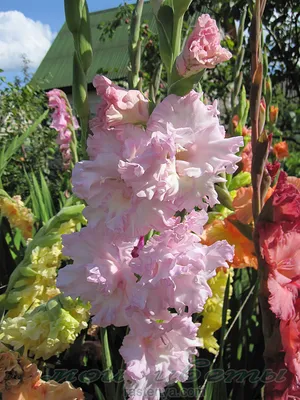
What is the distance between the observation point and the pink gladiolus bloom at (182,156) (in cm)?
41

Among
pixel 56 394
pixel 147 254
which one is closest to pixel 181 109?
pixel 147 254

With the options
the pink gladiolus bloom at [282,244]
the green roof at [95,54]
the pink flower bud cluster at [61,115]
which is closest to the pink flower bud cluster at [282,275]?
the pink gladiolus bloom at [282,244]

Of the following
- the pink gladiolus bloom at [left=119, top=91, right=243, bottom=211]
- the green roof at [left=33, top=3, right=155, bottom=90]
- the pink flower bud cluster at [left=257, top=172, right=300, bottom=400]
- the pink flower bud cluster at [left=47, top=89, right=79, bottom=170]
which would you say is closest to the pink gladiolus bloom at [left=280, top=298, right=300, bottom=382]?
the pink flower bud cluster at [left=257, top=172, right=300, bottom=400]

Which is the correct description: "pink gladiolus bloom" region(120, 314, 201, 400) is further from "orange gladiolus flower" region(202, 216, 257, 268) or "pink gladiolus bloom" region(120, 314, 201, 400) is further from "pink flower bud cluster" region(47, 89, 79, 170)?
"pink flower bud cluster" region(47, 89, 79, 170)

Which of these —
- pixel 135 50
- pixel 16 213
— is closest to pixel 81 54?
pixel 135 50

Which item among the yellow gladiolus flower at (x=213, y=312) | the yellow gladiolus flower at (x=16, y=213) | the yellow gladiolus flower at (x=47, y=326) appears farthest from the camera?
the yellow gladiolus flower at (x=16, y=213)

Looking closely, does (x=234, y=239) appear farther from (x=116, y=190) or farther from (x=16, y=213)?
(x=16, y=213)

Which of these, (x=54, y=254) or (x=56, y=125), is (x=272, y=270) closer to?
(x=54, y=254)

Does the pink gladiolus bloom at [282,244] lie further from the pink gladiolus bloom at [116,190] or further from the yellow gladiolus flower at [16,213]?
the yellow gladiolus flower at [16,213]

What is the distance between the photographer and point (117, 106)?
1.44 feet

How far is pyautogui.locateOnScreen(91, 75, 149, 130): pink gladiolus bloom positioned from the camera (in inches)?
17.3

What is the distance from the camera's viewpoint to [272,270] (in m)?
0.51

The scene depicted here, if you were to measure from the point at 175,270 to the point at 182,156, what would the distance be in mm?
112

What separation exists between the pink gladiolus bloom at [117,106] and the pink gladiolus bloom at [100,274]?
108mm
